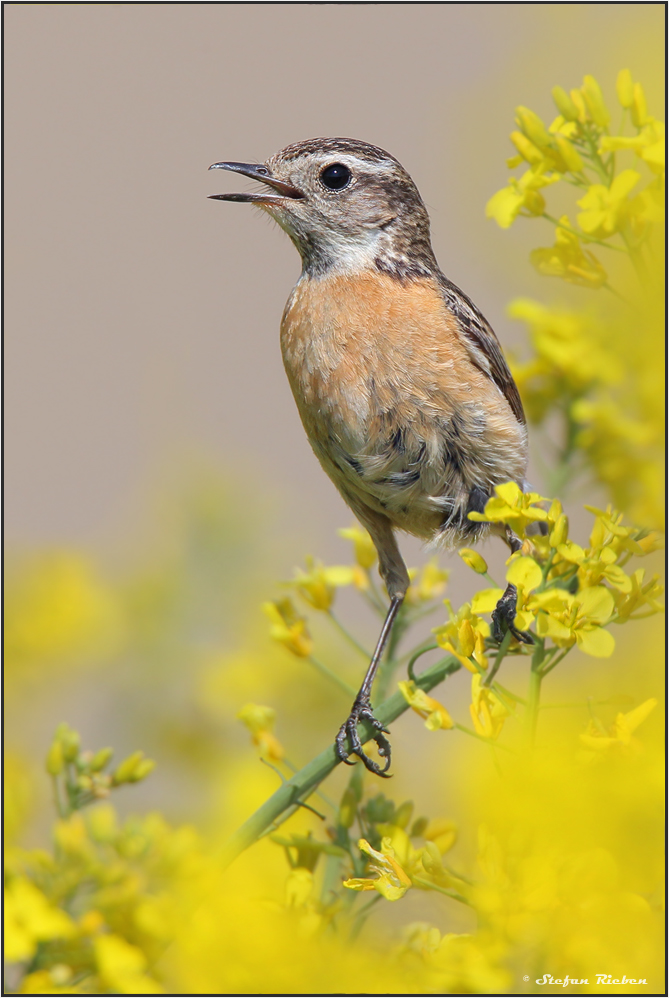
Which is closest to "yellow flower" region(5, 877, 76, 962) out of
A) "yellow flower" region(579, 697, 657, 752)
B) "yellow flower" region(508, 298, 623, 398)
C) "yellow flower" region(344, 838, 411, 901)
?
"yellow flower" region(344, 838, 411, 901)

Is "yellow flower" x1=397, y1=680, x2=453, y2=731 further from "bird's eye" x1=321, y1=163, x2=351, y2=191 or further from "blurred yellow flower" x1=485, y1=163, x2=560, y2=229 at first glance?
"bird's eye" x1=321, y1=163, x2=351, y2=191

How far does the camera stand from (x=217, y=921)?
91.2 inches

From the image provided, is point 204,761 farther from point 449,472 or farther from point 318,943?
point 318,943

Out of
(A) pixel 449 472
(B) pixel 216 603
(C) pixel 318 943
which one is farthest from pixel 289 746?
(C) pixel 318 943

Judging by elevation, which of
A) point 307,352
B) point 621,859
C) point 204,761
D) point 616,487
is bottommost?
point 204,761

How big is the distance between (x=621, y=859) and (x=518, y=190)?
2.33m

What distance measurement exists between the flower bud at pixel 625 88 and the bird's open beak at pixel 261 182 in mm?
1774

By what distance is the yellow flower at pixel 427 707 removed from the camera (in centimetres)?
257

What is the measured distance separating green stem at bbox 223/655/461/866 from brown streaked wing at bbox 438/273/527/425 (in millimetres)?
1793

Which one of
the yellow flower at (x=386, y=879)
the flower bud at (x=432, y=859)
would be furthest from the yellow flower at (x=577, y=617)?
the yellow flower at (x=386, y=879)

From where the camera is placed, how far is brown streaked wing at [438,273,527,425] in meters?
4.20

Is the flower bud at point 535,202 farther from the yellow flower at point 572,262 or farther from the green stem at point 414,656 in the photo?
the green stem at point 414,656

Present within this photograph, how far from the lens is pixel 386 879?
252cm

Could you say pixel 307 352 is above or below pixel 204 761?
above
